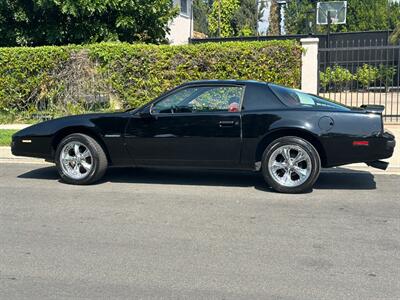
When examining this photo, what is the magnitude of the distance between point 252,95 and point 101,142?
227 cm

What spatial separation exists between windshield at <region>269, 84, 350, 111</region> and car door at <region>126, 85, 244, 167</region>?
524 mm

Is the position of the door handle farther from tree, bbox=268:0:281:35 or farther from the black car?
tree, bbox=268:0:281:35

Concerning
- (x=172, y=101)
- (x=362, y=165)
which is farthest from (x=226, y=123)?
(x=362, y=165)

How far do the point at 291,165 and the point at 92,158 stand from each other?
2.79m

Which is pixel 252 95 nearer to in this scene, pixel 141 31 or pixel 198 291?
pixel 198 291

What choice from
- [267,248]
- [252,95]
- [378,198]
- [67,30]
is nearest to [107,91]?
[67,30]

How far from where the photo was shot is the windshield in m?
7.16

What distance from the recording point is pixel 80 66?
47.4 feet

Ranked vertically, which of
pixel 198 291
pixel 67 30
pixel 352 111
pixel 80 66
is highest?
pixel 67 30

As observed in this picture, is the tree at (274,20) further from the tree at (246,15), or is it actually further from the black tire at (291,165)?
the black tire at (291,165)

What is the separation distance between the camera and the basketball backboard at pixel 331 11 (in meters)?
30.6

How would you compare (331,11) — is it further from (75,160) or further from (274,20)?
(75,160)

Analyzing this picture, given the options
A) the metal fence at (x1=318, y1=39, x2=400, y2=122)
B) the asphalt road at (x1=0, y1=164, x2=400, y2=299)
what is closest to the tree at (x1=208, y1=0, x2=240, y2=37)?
the metal fence at (x1=318, y1=39, x2=400, y2=122)

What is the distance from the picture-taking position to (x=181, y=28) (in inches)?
1140
